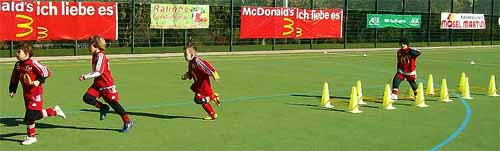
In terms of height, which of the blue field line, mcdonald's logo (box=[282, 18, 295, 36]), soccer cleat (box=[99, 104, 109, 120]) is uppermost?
mcdonald's logo (box=[282, 18, 295, 36])

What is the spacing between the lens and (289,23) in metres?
34.9

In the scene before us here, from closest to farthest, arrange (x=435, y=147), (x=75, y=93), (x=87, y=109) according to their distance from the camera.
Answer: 1. (x=435, y=147)
2. (x=87, y=109)
3. (x=75, y=93)

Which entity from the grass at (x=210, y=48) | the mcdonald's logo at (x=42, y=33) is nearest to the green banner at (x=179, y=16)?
the grass at (x=210, y=48)

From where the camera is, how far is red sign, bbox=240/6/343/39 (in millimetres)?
33438

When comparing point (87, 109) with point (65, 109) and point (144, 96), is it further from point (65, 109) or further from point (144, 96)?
point (144, 96)

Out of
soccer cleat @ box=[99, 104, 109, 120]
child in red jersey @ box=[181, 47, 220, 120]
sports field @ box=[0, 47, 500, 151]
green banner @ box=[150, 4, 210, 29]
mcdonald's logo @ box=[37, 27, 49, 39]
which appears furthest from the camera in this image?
green banner @ box=[150, 4, 210, 29]

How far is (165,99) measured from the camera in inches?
510

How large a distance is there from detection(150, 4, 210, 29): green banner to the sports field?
1271 cm

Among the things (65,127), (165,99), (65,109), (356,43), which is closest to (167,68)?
(165,99)

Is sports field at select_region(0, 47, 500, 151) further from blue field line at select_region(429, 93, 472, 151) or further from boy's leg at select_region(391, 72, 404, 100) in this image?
boy's leg at select_region(391, 72, 404, 100)

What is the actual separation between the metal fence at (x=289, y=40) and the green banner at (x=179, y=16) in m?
0.74

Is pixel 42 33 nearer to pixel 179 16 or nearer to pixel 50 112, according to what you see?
pixel 179 16

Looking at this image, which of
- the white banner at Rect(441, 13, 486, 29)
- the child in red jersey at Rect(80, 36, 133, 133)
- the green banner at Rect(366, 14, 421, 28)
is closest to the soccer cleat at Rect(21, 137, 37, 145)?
the child in red jersey at Rect(80, 36, 133, 133)

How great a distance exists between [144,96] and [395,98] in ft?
17.3
